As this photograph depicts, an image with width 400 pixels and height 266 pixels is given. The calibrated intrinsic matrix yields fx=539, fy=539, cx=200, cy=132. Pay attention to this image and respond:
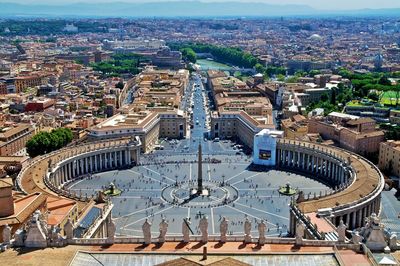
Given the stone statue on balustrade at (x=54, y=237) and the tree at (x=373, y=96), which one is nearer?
the stone statue on balustrade at (x=54, y=237)

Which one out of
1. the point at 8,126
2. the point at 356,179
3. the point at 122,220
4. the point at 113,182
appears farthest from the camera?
the point at 8,126

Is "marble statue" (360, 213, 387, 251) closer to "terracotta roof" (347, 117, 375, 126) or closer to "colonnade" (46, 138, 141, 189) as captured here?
"colonnade" (46, 138, 141, 189)

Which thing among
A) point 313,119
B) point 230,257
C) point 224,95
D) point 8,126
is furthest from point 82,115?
point 230,257

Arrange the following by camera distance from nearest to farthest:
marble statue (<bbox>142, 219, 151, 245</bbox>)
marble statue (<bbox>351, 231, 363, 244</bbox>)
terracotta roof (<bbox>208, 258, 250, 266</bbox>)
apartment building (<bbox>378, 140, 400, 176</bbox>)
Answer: terracotta roof (<bbox>208, 258, 250, 266</bbox>) < marble statue (<bbox>351, 231, 363, 244</bbox>) < marble statue (<bbox>142, 219, 151, 245</bbox>) < apartment building (<bbox>378, 140, 400, 176</bbox>)

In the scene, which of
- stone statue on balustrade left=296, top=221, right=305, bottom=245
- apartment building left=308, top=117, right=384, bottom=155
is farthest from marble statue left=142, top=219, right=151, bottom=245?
apartment building left=308, top=117, right=384, bottom=155

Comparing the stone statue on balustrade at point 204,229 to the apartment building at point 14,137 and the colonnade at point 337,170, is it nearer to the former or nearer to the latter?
the colonnade at point 337,170

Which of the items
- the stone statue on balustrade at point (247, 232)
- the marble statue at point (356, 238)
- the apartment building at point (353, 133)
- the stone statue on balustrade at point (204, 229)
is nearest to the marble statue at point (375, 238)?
the marble statue at point (356, 238)

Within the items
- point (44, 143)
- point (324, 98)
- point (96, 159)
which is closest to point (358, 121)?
point (324, 98)

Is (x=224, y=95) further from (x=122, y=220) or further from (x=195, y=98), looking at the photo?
(x=122, y=220)
